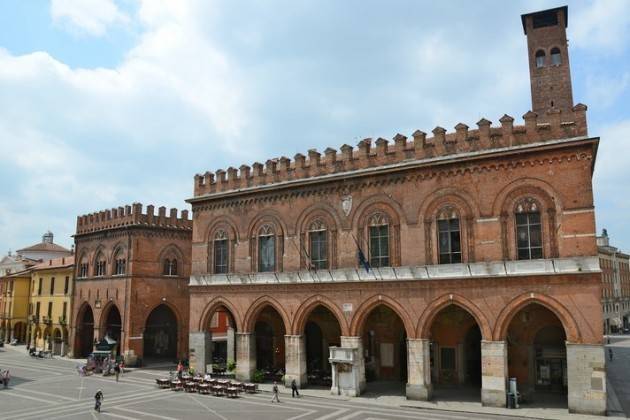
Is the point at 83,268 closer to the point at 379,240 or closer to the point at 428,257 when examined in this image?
the point at 379,240

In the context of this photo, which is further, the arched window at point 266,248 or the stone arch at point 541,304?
the arched window at point 266,248

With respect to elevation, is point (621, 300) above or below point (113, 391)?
above

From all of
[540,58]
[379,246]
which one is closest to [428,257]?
[379,246]

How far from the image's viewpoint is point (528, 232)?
22.9 m

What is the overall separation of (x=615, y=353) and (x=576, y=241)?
103 ft

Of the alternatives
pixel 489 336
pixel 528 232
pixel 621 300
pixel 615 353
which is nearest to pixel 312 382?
pixel 489 336

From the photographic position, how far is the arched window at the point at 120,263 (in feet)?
133

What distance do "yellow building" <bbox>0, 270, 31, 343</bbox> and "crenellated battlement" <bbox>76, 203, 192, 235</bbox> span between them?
20258 millimetres

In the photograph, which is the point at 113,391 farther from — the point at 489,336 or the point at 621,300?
the point at 621,300

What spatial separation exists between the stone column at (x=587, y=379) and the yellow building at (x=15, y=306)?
56390mm

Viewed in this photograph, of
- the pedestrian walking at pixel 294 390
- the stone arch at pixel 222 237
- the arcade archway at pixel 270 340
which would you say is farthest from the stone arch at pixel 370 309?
the stone arch at pixel 222 237

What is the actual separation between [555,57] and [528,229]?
41.4 feet

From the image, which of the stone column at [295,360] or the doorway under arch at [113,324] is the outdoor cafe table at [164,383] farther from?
the doorway under arch at [113,324]

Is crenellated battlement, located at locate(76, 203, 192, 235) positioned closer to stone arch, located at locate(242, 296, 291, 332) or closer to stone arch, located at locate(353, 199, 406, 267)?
stone arch, located at locate(242, 296, 291, 332)
